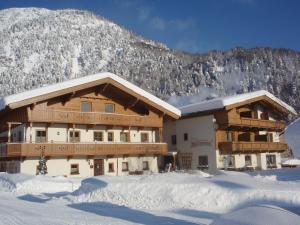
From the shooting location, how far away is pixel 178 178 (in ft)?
61.0

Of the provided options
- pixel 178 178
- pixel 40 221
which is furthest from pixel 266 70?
pixel 40 221

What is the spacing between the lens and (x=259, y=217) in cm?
725

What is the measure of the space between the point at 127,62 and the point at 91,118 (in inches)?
5051

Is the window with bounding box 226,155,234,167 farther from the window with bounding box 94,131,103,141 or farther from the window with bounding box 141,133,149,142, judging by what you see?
the window with bounding box 94,131,103,141

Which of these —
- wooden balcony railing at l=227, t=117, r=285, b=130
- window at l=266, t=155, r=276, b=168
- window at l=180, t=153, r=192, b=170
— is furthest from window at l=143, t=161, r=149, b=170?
window at l=266, t=155, r=276, b=168

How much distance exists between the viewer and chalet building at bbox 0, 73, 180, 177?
1083 inches

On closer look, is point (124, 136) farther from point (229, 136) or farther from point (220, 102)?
point (229, 136)

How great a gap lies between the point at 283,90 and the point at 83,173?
9072 cm

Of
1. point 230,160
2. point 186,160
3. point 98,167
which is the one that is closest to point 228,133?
point 230,160

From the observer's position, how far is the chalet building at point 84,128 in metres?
27.5

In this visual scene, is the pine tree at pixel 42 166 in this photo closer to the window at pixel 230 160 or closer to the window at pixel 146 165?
the window at pixel 146 165

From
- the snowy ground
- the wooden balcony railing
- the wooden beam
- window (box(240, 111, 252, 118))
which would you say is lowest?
the snowy ground

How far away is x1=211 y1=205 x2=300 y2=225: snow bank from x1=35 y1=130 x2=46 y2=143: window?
22.9 metres

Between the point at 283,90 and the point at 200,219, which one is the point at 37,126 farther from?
the point at 283,90
